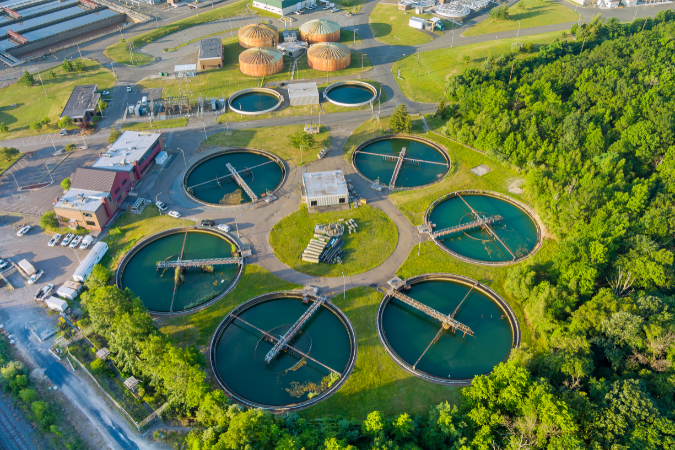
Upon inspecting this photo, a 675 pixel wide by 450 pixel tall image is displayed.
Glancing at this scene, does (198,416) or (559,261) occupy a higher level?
(559,261)

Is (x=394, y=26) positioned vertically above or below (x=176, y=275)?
above

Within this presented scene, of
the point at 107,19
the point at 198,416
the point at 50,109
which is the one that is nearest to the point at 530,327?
the point at 198,416

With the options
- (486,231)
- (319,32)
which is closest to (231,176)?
(486,231)

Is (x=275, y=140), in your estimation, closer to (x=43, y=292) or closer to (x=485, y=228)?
(x=485, y=228)

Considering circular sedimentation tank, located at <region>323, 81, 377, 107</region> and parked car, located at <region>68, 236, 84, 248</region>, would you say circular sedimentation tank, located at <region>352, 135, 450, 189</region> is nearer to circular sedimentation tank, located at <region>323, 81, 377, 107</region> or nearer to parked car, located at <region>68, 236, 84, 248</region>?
circular sedimentation tank, located at <region>323, 81, 377, 107</region>

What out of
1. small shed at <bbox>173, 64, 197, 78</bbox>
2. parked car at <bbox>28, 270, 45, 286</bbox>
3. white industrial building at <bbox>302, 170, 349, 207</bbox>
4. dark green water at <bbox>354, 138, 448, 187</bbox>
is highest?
small shed at <bbox>173, 64, 197, 78</bbox>

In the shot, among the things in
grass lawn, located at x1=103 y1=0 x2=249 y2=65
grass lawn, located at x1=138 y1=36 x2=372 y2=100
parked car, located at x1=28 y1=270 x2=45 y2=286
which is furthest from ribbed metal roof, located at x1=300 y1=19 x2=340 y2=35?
parked car, located at x1=28 y1=270 x2=45 y2=286

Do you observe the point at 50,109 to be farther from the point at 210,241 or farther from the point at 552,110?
the point at 552,110
